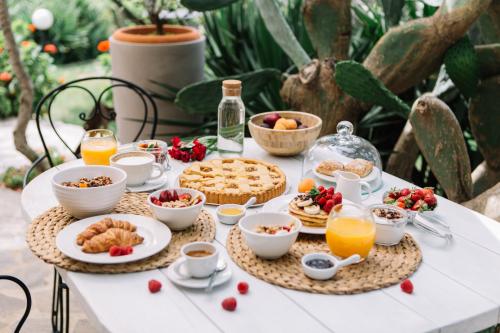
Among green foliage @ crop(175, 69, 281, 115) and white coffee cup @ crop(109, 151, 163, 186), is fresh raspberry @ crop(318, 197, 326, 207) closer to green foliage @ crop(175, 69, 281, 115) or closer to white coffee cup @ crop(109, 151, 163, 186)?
white coffee cup @ crop(109, 151, 163, 186)

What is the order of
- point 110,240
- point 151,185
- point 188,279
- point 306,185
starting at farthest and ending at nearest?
point 151,185 < point 306,185 < point 110,240 < point 188,279

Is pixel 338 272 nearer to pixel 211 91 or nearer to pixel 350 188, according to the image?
pixel 350 188

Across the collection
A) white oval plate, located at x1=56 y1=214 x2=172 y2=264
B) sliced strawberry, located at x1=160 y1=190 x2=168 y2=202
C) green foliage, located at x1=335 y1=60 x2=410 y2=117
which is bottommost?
white oval plate, located at x1=56 y1=214 x2=172 y2=264

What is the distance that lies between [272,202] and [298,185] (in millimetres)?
182

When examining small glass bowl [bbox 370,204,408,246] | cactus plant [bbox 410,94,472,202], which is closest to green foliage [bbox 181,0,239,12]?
cactus plant [bbox 410,94,472,202]

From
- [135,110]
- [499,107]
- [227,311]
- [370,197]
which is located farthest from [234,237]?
[135,110]

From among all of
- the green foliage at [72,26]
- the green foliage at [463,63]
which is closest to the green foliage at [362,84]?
the green foliage at [463,63]

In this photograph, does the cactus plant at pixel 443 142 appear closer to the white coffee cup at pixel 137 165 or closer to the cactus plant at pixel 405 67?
the cactus plant at pixel 405 67

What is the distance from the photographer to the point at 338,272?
166cm

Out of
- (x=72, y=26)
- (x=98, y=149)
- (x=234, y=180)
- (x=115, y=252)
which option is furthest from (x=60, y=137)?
(x=72, y=26)

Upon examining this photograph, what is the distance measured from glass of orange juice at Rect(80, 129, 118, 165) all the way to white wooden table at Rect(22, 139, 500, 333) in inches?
26.5

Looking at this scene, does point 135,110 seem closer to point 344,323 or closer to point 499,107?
point 499,107

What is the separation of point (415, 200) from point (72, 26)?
20.8 ft

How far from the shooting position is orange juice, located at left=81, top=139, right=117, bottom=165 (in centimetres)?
228
